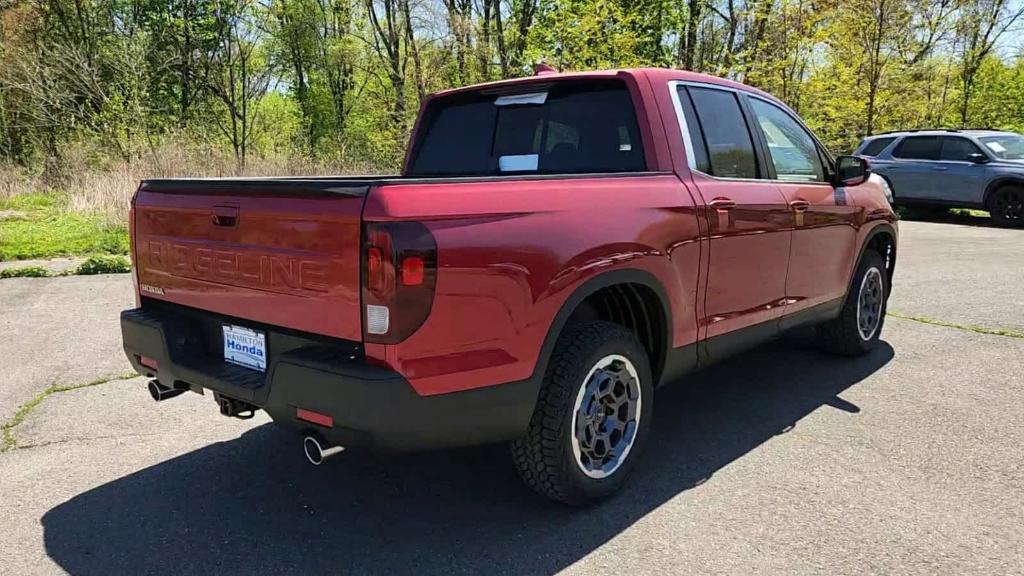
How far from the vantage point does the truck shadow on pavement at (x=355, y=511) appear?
2.70 m

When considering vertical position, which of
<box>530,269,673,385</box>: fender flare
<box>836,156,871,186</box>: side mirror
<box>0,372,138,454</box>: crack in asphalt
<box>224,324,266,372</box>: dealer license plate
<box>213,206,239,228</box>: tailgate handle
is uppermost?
<box>836,156,871,186</box>: side mirror

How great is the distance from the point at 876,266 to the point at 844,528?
3.01m

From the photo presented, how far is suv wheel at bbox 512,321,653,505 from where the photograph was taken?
2.84m

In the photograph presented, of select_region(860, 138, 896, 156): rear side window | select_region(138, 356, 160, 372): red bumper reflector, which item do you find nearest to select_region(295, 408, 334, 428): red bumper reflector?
select_region(138, 356, 160, 372): red bumper reflector

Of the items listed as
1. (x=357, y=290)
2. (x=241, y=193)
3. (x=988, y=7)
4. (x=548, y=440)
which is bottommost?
(x=548, y=440)

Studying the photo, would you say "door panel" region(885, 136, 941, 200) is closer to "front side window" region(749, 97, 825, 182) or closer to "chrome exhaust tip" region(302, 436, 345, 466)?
"front side window" region(749, 97, 825, 182)

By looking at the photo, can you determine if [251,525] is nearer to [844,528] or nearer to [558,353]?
[558,353]

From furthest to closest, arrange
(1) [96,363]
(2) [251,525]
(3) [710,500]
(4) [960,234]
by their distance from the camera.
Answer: (4) [960,234]
(1) [96,363]
(3) [710,500]
(2) [251,525]

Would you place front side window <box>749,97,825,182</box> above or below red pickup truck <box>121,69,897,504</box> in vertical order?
above

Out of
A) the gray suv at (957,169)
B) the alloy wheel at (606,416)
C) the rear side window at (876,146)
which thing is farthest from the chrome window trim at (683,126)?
the rear side window at (876,146)

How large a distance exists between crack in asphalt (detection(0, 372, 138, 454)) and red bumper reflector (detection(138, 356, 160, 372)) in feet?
3.96

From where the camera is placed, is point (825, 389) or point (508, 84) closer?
point (508, 84)

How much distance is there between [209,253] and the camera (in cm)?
289

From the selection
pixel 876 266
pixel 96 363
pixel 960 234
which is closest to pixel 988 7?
pixel 960 234
